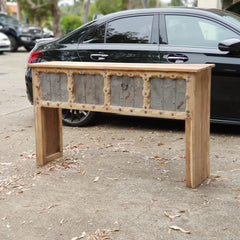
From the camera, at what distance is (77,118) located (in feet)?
22.6

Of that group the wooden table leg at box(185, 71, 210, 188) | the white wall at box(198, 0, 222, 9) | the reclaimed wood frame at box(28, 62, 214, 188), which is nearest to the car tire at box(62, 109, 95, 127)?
the reclaimed wood frame at box(28, 62, 214, 188)

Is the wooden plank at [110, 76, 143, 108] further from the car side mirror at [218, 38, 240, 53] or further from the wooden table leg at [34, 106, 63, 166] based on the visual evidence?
the car side mirror at [218, 38, 240, 53]

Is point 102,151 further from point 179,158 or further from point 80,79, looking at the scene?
point 80,79

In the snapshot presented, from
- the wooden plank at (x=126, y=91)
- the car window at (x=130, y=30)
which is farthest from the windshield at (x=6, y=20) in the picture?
the wooden plank at (x=126, y=91)

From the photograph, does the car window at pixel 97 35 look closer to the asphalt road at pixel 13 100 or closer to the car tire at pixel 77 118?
the car tire at pixel 77 118

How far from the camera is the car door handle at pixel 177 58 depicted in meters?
6.06

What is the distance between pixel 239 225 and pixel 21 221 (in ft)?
5.52

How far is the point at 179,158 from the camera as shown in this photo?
17.5 ft

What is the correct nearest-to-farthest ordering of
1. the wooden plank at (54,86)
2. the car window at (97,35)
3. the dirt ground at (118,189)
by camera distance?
the dirt ground at (118,189) → the wooden plank at (54,86) → the car window at (97,35)

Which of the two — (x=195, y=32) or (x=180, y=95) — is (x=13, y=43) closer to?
(x=195, y=32)

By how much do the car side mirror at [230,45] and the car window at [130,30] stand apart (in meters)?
1.05

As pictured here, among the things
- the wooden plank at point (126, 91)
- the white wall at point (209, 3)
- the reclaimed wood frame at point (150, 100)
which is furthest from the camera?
the white wall at point (209, 3)

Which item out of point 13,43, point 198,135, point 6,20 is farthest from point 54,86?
point 6,20

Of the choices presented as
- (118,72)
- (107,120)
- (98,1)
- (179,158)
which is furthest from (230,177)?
(98,1)
